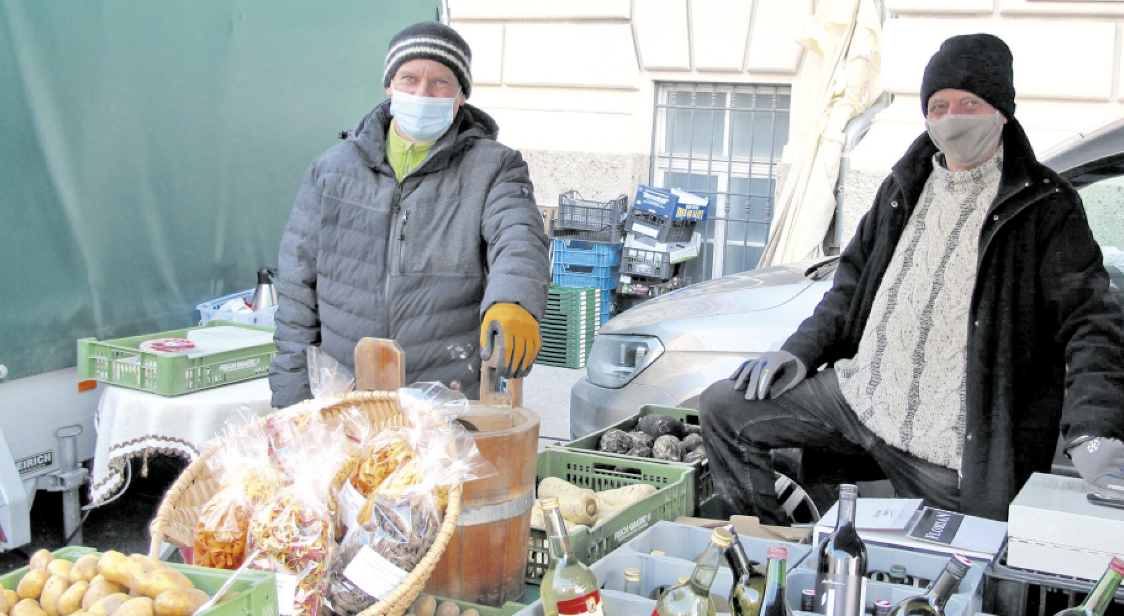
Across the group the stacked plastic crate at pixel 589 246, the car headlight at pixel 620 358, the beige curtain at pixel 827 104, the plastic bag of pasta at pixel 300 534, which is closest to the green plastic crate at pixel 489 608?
the plastic bag of pasta at pixel 300 534

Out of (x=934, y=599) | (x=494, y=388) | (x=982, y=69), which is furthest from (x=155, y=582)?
(x=982, y=69)

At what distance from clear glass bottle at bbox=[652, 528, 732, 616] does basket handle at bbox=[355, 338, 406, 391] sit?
810 mm

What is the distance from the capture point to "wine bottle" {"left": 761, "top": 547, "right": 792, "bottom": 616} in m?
1.52

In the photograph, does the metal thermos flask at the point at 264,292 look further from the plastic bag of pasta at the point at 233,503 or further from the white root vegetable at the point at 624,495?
the plastic bag of pasta at the point at 233,503

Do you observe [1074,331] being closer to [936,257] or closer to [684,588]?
[936,257]

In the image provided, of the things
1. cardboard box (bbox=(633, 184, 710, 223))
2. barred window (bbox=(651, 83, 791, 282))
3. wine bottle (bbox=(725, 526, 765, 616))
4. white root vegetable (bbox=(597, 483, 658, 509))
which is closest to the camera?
wine bottle (bbox=(725, 526, 765, 616))

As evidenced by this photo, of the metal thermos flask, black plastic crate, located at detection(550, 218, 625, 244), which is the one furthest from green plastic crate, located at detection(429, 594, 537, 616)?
black plastic crate, located at detection(550, 218, 625, 244)

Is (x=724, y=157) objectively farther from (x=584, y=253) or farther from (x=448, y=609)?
(x=448, y=609)

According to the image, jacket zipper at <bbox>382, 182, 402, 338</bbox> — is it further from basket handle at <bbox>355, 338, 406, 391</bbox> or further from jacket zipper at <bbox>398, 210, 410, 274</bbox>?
basket handle at <bbox>355, 338, 406, 391</bbox>

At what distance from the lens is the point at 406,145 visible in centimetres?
281

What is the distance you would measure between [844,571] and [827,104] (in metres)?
7.37

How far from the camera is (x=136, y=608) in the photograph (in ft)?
4.21

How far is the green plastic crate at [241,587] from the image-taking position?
1.35m

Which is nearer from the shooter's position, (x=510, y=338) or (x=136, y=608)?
(x=136, y=608)
